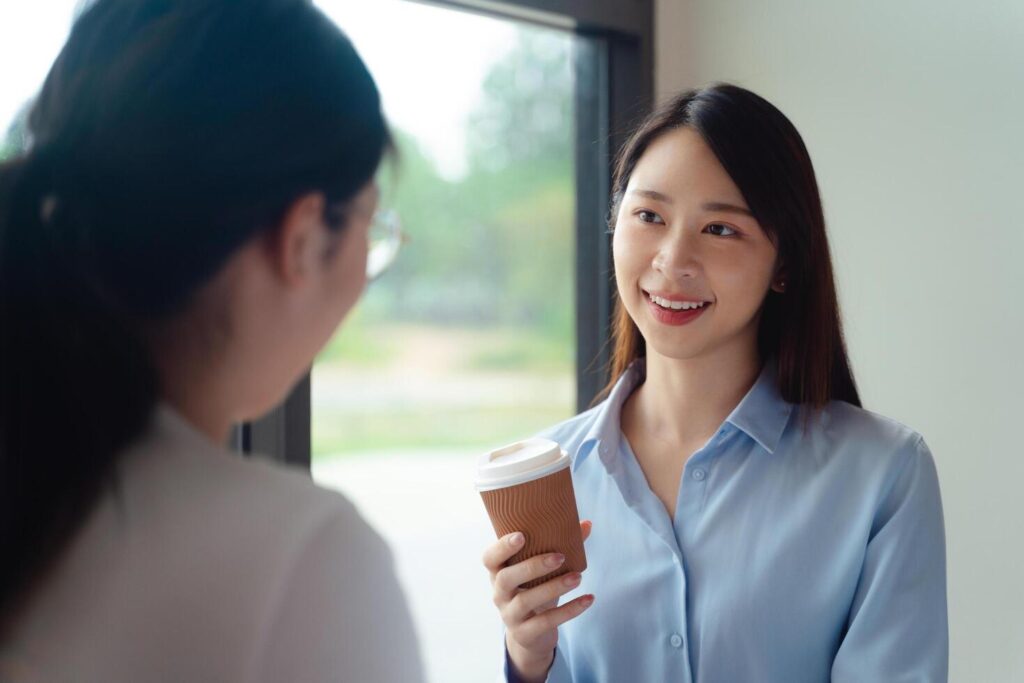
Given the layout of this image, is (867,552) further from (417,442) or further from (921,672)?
(417,442)

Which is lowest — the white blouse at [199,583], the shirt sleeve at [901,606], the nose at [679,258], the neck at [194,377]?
the shirt sleeve at [901,606]

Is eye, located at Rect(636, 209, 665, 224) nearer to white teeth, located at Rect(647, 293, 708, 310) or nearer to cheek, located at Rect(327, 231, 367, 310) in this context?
white teeth, located at Rect(647, 293, 708, 310)

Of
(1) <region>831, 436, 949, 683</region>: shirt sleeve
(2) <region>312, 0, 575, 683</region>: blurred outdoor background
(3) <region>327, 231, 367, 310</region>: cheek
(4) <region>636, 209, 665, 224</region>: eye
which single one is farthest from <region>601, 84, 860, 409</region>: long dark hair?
(3) <region>327, 231, 367, 310</region>: cheek

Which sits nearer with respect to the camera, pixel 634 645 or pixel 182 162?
pixel 182 162

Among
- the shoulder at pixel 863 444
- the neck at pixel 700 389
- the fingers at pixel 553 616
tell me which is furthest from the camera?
the neck at pixel 700 389

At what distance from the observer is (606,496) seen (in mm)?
1378

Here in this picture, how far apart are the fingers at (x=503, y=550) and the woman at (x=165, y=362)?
1.66 ft

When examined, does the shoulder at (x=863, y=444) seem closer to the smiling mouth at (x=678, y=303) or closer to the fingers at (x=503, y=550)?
the smiling mouth at (x=678, y=303)

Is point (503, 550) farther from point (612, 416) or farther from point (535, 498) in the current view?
point (612, 416)

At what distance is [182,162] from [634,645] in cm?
98

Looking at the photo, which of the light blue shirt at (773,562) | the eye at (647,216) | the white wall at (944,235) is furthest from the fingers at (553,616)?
the white wall at (944,235)

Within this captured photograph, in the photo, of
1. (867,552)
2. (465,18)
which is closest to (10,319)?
(867,552)

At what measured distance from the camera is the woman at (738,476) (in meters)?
1.20

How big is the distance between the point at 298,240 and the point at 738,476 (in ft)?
3.03
